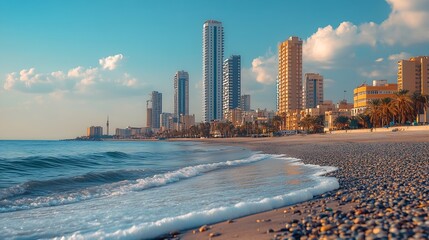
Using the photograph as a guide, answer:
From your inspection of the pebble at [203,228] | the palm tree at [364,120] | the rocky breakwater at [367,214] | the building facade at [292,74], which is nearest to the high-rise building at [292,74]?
the building facade at [292,74]

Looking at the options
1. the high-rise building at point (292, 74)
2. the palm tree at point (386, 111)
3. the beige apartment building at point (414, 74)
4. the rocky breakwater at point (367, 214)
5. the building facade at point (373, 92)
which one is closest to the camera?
the rocky breakwater at point (367, 214)

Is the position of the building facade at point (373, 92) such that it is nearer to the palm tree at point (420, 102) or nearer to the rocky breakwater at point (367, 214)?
the palm tree at point (420, 102)

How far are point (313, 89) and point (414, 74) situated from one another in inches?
2097

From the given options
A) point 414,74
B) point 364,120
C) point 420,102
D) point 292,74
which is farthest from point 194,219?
point 292,74

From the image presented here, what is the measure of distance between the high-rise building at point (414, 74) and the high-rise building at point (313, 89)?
49.8 metres

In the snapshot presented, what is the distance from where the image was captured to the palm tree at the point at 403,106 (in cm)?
6888

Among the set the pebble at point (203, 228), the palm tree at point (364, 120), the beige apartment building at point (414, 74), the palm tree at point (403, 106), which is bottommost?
the pebble at point (203, 228)

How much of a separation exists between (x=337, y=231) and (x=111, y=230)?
325 cm

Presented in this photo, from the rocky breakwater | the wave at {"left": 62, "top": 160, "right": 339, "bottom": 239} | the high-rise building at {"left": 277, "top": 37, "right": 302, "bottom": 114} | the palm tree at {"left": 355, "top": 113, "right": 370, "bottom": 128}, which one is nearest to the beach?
the rocky breakwater

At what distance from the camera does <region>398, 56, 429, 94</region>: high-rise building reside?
383 ft

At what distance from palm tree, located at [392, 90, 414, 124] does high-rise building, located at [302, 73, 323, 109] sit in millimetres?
92790

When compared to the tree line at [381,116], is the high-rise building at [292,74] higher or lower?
higher

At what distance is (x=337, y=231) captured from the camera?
4418 mm

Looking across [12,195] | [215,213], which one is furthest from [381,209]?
[12,195]
